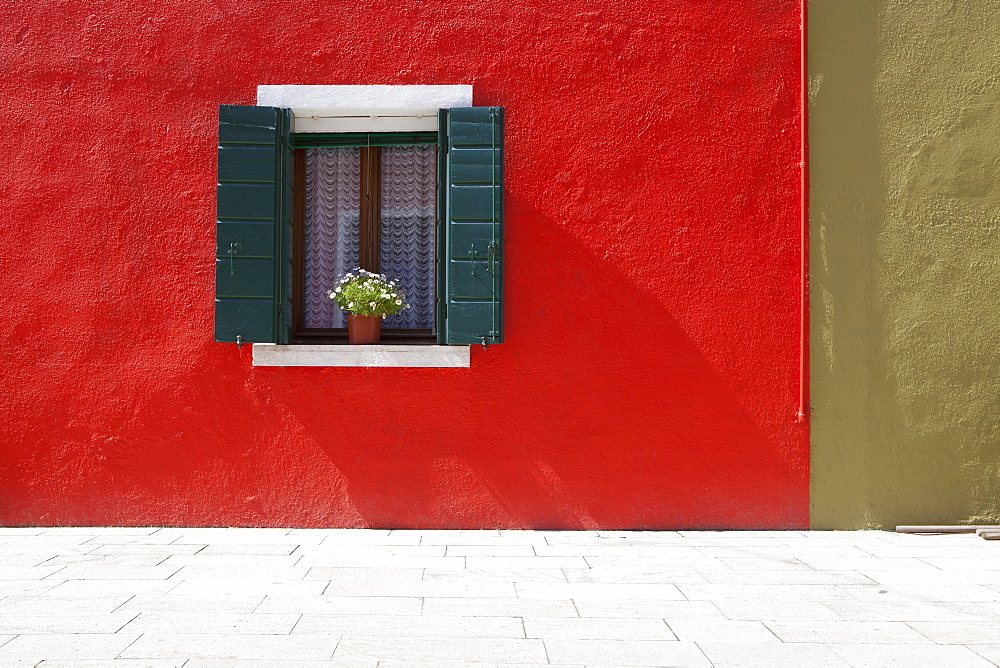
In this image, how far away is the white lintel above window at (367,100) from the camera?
5.82 m

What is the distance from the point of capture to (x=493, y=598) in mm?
4312

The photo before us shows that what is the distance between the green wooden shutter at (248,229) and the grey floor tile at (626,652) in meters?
2.97

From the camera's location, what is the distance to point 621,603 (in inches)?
167

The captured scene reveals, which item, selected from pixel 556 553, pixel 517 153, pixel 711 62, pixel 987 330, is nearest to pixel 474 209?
pixel 517 153

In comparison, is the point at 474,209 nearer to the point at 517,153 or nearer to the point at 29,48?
the point at 517,153

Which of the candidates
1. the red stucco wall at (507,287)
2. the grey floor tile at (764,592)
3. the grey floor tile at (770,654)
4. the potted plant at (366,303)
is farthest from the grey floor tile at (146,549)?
the grey floor tile at (770,654)

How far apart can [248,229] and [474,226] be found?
4.76ft

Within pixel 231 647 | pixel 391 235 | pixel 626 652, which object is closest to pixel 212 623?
pixel 231 647

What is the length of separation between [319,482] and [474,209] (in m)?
2.04

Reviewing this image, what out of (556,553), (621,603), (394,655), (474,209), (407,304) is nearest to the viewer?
(394,655)

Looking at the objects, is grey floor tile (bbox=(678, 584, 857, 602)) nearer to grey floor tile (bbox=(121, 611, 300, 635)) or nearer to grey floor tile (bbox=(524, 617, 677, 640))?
grey floor tile (bbox=(524, 617, 677, 640))

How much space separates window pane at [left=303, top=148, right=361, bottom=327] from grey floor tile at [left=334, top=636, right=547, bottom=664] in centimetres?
289

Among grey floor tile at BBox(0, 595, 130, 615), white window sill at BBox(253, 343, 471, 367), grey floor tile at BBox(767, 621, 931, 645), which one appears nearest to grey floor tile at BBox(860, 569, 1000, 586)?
grey floor tile at BBox(767, 621, 931, 645)

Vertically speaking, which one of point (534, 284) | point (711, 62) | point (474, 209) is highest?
point (711, 62)
